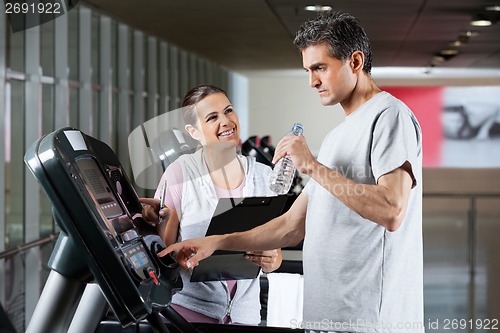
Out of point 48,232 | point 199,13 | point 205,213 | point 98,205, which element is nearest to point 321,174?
point 98,205

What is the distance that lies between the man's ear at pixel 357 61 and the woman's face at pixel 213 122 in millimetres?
646

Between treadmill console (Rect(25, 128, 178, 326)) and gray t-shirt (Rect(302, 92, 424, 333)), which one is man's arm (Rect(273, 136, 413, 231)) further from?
treadmill console (Rect(25, 128, 178, 326))

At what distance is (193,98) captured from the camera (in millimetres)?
2979

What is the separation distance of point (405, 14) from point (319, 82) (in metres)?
1.10

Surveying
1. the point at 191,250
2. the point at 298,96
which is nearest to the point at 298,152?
the point at 191,250

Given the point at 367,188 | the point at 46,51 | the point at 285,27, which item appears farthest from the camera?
the point at 46,51

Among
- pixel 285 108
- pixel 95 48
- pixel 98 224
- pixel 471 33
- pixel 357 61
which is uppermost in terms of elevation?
pixel 95 48

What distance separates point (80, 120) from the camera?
229 inches

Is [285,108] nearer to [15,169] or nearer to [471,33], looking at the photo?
[471,33]

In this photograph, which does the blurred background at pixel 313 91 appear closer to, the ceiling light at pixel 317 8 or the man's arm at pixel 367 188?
the ceiling light at pixel 317 8

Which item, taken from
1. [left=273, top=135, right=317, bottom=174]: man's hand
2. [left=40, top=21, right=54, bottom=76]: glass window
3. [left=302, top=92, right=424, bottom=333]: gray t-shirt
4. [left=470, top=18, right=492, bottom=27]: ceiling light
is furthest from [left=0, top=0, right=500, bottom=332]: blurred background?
[left=40, top=21, right=54, bottom=76]: glass window

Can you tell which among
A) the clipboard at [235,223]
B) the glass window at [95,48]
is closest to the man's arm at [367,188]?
the clipboard at [235,223]

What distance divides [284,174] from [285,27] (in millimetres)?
776

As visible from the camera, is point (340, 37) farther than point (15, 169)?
No
